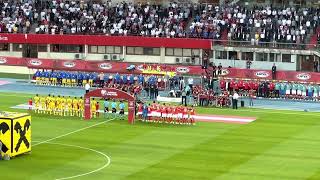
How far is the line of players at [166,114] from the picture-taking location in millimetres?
50531

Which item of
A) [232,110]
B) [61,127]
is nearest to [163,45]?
[232,110]

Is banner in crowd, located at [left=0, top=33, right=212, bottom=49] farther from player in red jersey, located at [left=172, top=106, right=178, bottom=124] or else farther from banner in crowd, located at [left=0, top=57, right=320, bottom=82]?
player in red jersey, located at [left=172, top=106, right=178, bottom=124]

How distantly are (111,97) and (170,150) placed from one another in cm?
930

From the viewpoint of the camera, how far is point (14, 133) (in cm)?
3956

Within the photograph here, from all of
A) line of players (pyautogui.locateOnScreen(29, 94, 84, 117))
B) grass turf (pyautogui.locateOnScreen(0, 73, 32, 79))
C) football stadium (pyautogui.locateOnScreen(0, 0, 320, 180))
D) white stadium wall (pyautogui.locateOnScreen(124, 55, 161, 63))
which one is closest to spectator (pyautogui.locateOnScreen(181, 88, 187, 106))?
football stadium (pyautogui.locateOnScreen(0, 0, 320, 180))

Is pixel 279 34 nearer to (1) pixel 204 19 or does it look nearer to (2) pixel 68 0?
(1) pixel 204 19

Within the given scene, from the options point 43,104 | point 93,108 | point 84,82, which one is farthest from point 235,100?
point 84,82

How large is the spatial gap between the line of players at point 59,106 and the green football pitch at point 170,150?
0.81 meters

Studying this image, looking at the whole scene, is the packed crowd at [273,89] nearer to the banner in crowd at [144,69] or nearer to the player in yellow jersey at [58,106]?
the banner in crowd at [144,69]

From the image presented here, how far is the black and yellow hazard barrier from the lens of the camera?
39.4 meters

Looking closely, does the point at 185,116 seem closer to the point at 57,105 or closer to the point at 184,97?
the point at 184,97

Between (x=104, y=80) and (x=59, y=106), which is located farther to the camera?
(x=104, y=80)

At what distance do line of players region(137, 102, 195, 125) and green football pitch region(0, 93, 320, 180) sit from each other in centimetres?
74

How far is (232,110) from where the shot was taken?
56688 mm
